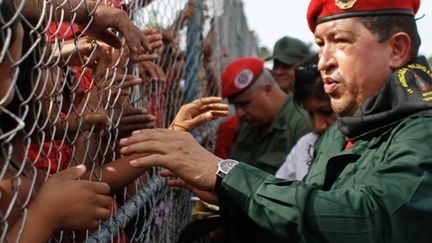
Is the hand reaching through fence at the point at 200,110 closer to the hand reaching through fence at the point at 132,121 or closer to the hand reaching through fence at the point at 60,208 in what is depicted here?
the hand reaching through fence at the point at 132,121

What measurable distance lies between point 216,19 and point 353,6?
10.4 feet

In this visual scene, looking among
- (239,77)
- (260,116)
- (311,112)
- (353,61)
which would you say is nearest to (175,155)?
(353,61)

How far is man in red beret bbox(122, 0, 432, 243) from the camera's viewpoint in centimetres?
187

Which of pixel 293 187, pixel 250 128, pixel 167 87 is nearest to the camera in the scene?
pixel 293 187

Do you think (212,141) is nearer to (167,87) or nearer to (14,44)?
A: (167,87)

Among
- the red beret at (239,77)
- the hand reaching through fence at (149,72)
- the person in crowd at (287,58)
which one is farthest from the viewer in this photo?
the person in crowd at (287,58)

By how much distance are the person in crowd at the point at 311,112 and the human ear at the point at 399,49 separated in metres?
1.48

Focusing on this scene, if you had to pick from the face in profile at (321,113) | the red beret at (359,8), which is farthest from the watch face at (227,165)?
the face in profile at (321,113)

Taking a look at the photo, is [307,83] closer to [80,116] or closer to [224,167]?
[224,167]

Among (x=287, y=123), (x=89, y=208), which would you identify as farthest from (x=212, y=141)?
(x=89, y=208)

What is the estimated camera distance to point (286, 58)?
19.7 feet

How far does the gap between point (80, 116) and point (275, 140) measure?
9.87 feet

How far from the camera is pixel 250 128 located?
201 inches

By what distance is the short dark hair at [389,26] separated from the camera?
2291 millimetres
